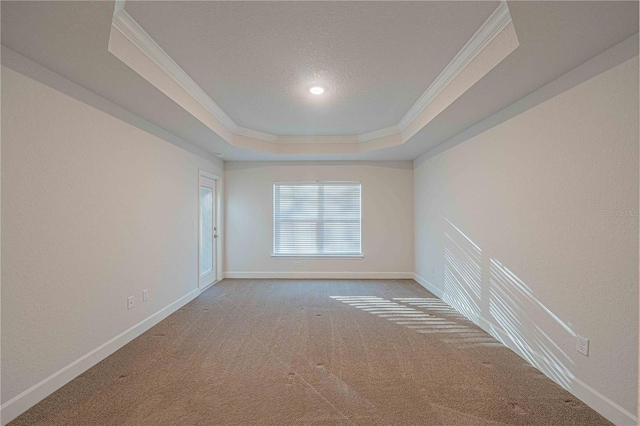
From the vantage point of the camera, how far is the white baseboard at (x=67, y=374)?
75.5 inches

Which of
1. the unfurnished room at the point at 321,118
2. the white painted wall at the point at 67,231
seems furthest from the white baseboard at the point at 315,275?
the white painted wall at the point at 67,231

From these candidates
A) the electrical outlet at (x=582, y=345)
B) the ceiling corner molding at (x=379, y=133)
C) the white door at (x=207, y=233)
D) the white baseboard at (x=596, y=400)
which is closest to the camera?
the white baseboard at (x=596, y=400)

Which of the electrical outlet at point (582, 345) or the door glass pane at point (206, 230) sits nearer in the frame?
the electrical outlet at point (582, 345)

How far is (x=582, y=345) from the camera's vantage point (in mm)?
2119

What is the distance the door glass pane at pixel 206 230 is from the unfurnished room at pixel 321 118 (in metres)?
1.00

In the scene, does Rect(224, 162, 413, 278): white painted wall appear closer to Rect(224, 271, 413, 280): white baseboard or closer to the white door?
Rect(224, 271, 413, 280): white baseboard

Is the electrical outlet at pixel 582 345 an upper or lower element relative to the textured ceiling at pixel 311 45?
lower

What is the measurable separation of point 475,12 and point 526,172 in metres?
1.46

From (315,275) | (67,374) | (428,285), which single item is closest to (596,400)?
(428,285)

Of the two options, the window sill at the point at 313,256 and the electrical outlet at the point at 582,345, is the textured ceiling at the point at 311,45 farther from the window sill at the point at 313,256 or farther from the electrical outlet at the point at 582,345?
the window sill at the point at 313,256

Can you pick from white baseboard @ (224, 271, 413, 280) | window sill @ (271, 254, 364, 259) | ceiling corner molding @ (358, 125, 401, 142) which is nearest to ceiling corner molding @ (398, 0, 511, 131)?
ceiling corner molding @ (358, 125, 401, 142)

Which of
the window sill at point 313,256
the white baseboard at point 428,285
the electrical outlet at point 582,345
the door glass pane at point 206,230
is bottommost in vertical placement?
the white baseboard at point 428,285

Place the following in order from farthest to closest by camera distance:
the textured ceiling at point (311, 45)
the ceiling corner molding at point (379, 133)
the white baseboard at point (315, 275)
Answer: the white baseboard at point (315, 275), the ceiling corner molding at point (379, 133), the textured ceiling at point (311, 45)

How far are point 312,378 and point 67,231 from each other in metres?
→ 2.25
